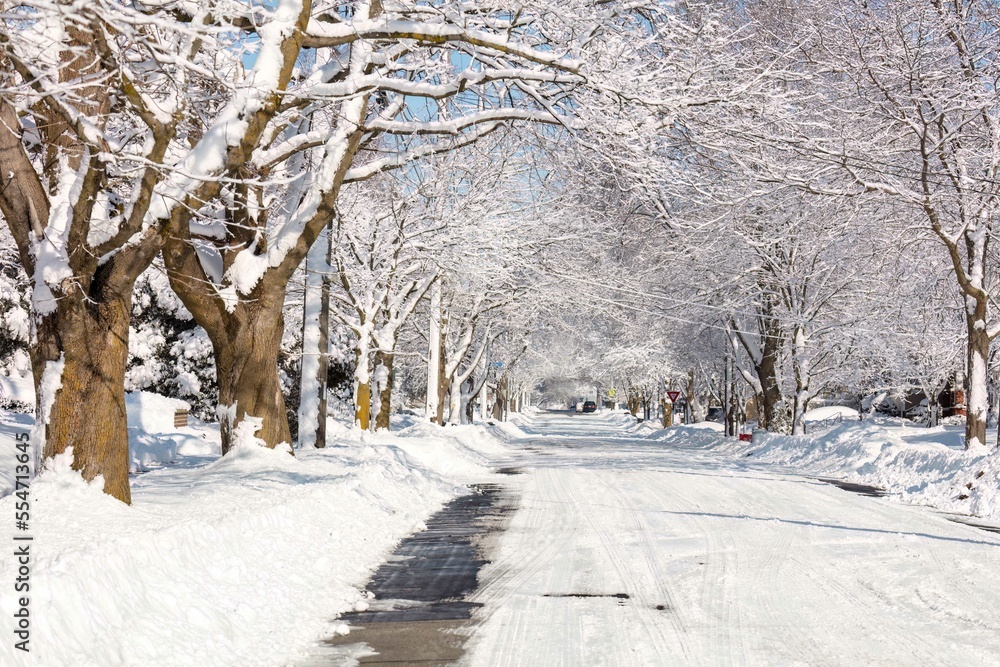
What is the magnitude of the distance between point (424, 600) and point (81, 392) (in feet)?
11.6

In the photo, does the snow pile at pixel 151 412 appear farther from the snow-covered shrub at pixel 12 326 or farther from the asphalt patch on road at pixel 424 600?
the asphalt patch on road at pixel 424 600

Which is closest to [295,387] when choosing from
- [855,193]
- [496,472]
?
[496,472]

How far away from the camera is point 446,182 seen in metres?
21.4

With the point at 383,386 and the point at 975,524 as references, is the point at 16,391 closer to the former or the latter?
the point at 383,386

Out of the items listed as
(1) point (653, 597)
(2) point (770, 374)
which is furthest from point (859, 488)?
(2) point (770, 374)

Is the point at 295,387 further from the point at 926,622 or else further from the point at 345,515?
the point at 926,622

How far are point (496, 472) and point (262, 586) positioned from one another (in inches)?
591

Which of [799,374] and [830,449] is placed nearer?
[830,449]

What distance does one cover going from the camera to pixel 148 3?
8.08m

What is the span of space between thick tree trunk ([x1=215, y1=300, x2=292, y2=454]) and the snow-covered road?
378 centimetres

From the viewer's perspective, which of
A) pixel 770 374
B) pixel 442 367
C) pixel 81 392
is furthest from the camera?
pixel 442 367

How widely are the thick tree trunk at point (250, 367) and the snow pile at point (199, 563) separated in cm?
100

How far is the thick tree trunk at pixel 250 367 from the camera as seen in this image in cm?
1310

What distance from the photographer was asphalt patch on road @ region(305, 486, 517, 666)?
590 centimetres
